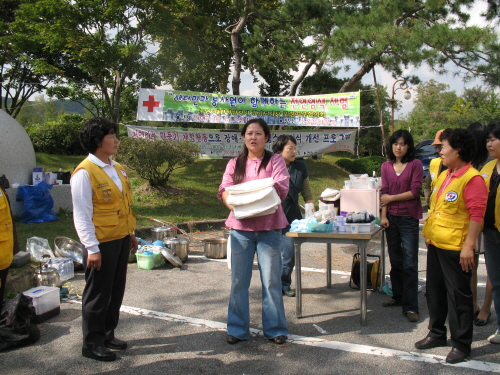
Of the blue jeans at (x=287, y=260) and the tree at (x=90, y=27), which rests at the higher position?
the tree at (x=90, y=27)

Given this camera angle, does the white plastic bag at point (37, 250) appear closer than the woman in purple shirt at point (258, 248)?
No

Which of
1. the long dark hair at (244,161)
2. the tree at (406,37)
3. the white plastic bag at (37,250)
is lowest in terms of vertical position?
the white plastic bag at (37,250)

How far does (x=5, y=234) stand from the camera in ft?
10.9

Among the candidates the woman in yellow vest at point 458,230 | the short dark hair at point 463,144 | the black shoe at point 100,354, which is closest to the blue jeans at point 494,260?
the woman in yellow vest at point 458,230

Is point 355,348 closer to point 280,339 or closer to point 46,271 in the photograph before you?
point 280,339

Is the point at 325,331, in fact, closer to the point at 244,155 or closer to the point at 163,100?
the point at 244,155

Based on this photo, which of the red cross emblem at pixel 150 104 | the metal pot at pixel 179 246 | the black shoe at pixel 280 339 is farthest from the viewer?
the red cross emblem at pixel 150 104

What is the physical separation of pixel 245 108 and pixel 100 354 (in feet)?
34.8

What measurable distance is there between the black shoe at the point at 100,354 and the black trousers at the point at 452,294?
2.63 metres

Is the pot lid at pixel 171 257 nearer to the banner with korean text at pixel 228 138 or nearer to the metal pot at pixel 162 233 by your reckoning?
the metal pot at pixel 162 233

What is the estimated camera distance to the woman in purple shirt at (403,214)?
4441 millimetres

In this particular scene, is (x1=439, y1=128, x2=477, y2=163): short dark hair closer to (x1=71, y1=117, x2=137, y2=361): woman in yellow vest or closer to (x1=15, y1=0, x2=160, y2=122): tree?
(x1=71, y1=117, x2=137, y2=361): woman in yellow vest

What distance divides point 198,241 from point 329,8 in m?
10.7

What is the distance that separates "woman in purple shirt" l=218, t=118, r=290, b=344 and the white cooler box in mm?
1863
